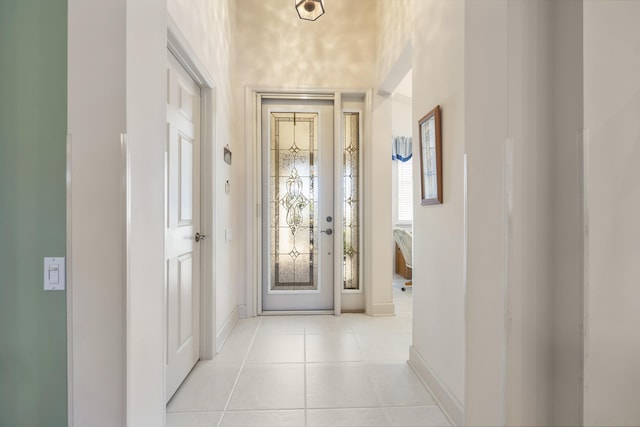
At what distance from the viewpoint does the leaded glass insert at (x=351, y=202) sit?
338 centimetres

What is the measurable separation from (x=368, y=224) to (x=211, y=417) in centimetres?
224

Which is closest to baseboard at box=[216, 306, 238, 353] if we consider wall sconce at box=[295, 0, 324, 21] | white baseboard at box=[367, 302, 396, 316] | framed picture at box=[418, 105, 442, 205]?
white baseboard at box=[367, 302, 396, 316]

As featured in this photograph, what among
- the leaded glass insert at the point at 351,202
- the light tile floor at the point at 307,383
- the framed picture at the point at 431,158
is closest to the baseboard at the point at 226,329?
the light tile floor at the point at 307,383

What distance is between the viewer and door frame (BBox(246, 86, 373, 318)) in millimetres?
3123

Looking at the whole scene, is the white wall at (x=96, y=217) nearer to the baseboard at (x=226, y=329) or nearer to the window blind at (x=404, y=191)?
the baseboard at (x=226, y=329)

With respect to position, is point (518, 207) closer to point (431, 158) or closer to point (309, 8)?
point (431, 158)

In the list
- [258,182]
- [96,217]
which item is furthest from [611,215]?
[258,182]

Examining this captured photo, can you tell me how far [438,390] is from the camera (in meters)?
1.70

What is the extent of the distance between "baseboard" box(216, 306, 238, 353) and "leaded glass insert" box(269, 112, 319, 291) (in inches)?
20.8

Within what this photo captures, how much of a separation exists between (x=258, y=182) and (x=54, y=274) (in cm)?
231

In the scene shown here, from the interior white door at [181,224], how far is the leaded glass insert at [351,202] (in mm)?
1701

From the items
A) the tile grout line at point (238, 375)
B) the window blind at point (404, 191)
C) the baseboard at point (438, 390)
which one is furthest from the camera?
the window blind at point (404, 191)

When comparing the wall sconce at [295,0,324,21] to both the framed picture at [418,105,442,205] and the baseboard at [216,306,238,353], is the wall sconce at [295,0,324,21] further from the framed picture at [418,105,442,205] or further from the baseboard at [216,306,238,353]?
the baseboard at [216,306,238,353]

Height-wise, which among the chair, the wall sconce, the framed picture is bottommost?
the chair
